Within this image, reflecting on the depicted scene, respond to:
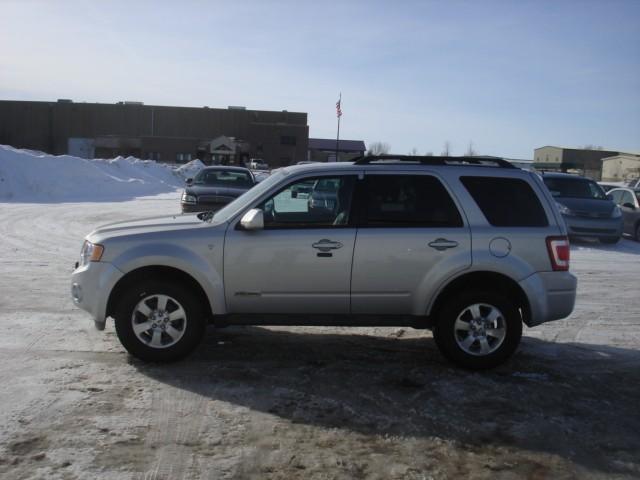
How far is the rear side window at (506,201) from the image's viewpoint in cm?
608

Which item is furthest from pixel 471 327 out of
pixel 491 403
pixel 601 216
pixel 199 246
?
pixel 601 216

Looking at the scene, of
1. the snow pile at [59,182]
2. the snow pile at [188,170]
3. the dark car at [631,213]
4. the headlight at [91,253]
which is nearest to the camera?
the headlight at [91,253]

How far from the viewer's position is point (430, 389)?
219 inches

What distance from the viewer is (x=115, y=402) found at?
16.7 ft

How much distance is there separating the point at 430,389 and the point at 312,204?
205 cm

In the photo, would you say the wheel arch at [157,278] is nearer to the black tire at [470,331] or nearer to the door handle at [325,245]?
the door handle at [325,245]

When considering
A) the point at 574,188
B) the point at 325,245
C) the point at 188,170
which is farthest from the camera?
the point at 188,170

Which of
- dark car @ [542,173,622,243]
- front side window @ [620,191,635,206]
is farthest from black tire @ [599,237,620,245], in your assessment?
front side window @ [620,191,635,206]

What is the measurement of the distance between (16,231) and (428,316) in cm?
1227

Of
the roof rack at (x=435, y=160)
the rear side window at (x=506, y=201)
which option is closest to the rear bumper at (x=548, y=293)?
the rear side window at (x=506, y=201)

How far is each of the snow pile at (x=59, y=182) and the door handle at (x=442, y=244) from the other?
2185 cm

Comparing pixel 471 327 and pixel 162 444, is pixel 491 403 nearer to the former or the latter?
pixel 471 327

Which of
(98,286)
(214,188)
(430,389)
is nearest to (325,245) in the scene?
(430,389)

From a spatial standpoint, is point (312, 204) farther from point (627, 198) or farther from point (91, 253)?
point (627, 198)
